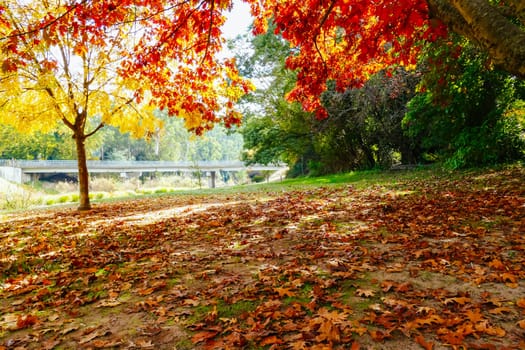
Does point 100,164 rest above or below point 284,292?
above

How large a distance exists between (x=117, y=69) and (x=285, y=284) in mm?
9018

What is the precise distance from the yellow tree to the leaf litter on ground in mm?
3611

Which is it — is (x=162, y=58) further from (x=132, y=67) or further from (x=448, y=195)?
(x=448, y=195)

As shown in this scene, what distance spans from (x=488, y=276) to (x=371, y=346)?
5.56ft

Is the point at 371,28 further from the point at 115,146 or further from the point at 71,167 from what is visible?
the point at 115,146

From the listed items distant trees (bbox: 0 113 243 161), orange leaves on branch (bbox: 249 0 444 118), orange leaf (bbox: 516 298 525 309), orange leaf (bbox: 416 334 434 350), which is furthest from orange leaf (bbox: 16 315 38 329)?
distant trees (bbox: 0 113 243 161)

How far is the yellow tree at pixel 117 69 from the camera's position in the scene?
6422mm

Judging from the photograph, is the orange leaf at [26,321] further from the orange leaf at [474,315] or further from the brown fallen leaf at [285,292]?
the orange leaf at [474,315]

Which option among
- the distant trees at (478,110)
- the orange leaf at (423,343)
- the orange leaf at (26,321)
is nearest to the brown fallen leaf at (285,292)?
the orange leaf at (423,343)

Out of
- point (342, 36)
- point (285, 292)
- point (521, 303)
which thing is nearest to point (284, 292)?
point (285, 292)

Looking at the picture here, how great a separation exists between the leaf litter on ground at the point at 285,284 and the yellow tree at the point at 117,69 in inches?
142

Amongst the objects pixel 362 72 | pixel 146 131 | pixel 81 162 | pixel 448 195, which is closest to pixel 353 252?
pixel 448 195

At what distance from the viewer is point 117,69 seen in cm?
945

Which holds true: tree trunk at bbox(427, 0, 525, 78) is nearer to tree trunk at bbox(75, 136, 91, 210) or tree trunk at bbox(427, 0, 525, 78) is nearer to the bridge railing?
tree trunk at bbox(75, 136, 91, 210)
